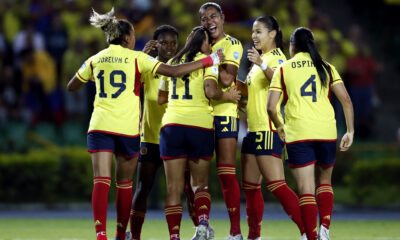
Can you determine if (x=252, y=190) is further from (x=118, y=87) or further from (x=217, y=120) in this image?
(x=118, y=87)

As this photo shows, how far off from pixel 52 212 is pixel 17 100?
380 cm

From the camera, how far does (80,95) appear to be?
1889cm

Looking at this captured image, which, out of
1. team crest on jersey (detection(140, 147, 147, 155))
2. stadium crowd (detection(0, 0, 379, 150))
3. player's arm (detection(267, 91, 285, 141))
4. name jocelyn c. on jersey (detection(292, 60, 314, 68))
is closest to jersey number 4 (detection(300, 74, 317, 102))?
name jocelyn c. on jersey (detection(292, 60, 314, 68))

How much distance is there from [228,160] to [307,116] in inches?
42.1

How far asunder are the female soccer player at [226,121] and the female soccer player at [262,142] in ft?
0.63

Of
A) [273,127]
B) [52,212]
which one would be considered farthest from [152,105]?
[52,212]

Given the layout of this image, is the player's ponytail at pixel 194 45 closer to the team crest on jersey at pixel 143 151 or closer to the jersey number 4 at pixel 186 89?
the jersey number 4 at pixel 186 89

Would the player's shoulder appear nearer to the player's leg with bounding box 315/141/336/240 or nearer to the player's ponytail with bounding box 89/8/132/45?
the player's ponytail with bounding box 89/8/132/45

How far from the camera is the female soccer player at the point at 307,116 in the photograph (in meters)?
8.41

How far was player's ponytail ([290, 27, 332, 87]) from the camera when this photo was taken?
28.0 feet

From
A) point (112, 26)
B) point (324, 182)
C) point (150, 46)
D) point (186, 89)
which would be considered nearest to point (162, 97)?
point (186, 89)

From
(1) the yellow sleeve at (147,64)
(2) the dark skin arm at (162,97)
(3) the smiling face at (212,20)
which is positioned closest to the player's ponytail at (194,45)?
(3) the smiling face at (212,20)

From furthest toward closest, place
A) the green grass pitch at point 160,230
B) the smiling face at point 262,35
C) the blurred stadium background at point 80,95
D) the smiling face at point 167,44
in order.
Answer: the blurred stadium background at point 80,95 → the green grass pitch at point 160,230 → the smiling face at point 167,44 → the smiling face at point 262,35

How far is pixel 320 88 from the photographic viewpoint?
8.53 m
